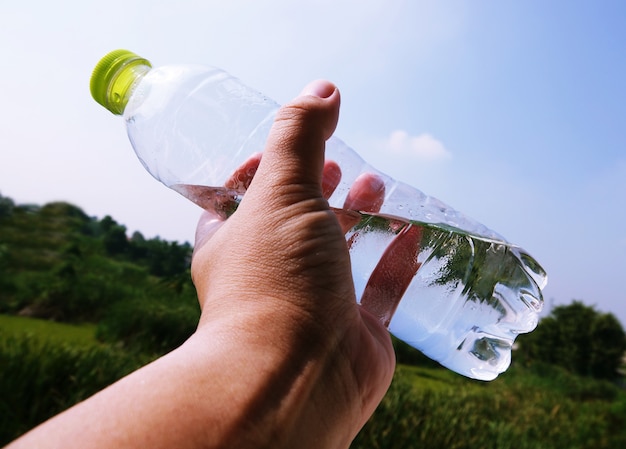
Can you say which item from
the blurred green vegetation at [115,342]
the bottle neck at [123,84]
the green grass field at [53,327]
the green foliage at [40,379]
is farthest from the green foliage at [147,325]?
the bottle neck at [123,84]

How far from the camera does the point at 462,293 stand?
4.57 feet

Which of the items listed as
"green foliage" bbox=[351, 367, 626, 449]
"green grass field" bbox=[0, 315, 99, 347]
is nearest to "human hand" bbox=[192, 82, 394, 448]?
"green foliage" bbox=[351, 367, 626, 449]

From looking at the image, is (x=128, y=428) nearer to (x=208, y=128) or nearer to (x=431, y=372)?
(x=208, y=128)

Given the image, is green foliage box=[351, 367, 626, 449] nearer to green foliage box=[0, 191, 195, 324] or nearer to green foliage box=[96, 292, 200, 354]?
green foliage box=[96, 292, 200, 354]

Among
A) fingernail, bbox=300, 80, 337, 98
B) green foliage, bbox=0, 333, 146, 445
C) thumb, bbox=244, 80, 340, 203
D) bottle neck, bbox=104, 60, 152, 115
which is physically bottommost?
green foliage, bbox=0, 333, 146, 445

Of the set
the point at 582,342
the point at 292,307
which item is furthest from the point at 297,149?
the point at 582,342

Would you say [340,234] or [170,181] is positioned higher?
[340,234]

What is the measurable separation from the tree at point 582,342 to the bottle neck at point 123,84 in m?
12.8

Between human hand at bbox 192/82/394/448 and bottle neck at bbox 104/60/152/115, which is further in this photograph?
bottle neck at bbox 104/60/152/115

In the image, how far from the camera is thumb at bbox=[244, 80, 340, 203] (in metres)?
0.94

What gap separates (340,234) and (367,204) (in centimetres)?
54

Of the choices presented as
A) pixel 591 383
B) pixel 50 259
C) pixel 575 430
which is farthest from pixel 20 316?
pixel 591 383

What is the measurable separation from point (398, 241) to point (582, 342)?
12729 millimetres

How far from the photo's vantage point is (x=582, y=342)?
12.2 metres
